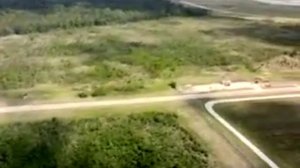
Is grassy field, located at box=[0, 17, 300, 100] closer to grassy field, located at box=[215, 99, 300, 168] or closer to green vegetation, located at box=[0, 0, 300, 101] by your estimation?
green vegetation, located at box=[0, 0, 300, 101]

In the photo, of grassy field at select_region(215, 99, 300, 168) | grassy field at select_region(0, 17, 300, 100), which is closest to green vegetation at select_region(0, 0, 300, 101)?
grassy field at select_region(0, 17, 300, 100)

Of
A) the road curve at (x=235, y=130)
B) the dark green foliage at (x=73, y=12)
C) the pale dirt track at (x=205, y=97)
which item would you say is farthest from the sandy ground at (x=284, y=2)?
the road curve at (x=235, y=130)

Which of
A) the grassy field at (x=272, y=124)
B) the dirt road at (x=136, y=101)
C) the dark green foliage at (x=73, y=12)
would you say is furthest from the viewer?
the dark green foliage at (x=73, y=12)

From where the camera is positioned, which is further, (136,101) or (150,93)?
(150,93)

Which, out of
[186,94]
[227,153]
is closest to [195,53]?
[186,94]

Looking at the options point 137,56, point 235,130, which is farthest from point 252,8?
point 235,130

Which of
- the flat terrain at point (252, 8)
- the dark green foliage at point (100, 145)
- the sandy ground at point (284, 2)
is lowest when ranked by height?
the dark green foliage at point (100, 145)

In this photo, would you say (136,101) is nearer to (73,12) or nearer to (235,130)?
(235,130)

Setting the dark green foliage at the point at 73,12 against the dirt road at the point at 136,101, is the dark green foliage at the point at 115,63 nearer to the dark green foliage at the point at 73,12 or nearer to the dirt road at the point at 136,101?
the dirt road at the point at 136,101
